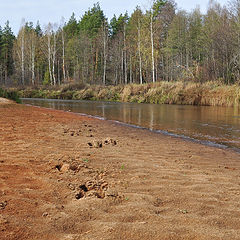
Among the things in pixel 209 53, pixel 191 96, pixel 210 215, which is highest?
pixel 209 53

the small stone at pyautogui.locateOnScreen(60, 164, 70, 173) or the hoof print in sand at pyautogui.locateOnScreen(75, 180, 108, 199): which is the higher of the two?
the small stone at pyautogui.locateOnScreen(60, 164, 70, 173)

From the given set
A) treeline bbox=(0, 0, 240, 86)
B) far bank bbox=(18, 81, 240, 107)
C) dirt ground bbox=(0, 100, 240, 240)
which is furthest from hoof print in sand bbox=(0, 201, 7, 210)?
treeline bbox=(0, 0, 240, 86)

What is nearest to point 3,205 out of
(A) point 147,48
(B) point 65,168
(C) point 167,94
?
(B) point 65,168

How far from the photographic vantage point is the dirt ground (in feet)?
6.99

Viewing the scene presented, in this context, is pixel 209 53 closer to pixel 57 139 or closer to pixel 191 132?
pixel 191 132

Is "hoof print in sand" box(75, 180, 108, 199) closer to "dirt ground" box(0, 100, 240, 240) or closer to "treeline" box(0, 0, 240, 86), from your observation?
"dirt ground" box(0, 100, 240, 240)

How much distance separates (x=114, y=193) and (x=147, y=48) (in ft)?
121

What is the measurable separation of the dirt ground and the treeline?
23835mm

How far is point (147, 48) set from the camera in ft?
124

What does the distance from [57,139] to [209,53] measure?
3151 cm

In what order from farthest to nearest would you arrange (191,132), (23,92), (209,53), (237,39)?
(23,92)
(209,53)
(237,39)
(191,132)

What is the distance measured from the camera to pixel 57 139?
5.97m

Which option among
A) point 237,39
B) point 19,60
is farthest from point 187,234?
point 19,60

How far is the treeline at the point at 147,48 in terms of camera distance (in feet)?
96.5
